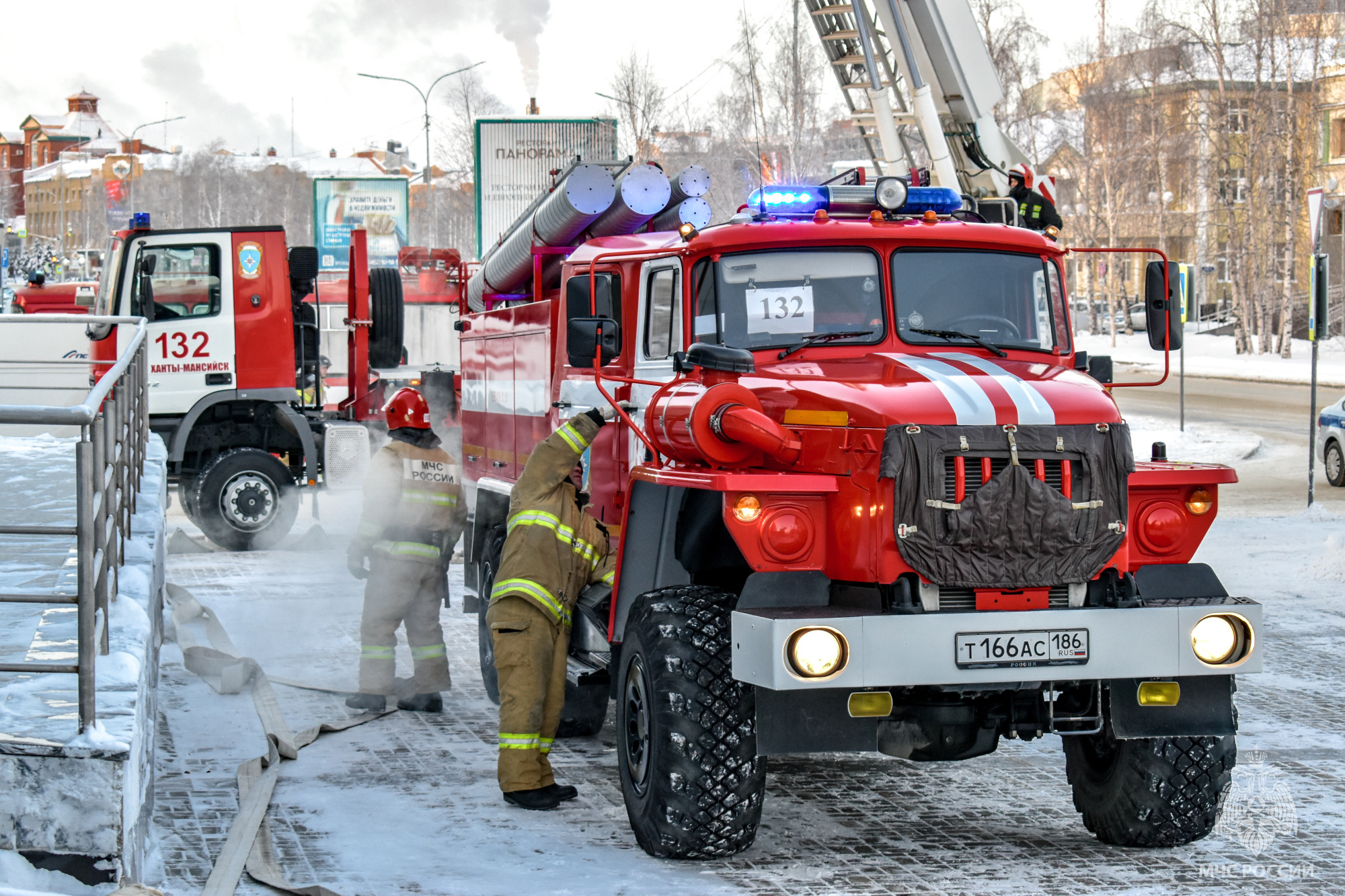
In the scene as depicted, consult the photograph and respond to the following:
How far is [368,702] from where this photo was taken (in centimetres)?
779

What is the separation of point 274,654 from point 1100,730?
18.8 ft

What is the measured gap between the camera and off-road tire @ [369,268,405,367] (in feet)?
50.3

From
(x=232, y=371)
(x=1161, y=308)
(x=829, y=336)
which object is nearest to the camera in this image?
(x=829, y=336)

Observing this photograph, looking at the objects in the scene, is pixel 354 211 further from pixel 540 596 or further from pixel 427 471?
pixel 540 596

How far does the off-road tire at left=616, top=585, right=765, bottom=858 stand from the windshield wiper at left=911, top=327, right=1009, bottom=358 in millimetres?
1497

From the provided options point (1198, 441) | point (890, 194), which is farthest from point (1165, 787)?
point (1198, 441)

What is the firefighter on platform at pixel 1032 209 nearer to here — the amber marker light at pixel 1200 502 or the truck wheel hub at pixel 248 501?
the amber marker light at pixel 1200 502

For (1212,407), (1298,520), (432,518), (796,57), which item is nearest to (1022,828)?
(432,518)

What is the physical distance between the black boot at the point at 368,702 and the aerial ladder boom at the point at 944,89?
352 inches

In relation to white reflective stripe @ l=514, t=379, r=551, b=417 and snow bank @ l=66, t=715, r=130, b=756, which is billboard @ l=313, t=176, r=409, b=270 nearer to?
white reflective stripe @ l=514, t=379, r=551, b=417

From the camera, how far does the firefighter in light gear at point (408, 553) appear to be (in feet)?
25.7

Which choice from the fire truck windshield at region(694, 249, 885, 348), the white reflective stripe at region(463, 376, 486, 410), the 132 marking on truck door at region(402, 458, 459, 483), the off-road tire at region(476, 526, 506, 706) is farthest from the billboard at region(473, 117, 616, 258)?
the fire truck windshield at region(694, 249, 885, 348)

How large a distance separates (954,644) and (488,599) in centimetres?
409

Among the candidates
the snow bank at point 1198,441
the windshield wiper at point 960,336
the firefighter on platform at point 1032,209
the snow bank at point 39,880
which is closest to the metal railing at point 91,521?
the snow bank at point 39,880
